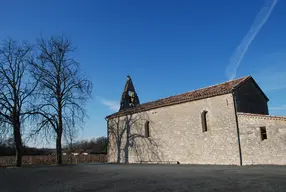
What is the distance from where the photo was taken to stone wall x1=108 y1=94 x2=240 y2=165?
19.2 m

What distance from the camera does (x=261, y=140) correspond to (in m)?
17.3

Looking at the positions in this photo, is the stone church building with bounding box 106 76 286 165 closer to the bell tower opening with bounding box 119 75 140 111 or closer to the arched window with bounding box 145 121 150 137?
the arched window with bounding box 145 121 150 137

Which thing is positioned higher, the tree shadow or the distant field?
the tree shadow

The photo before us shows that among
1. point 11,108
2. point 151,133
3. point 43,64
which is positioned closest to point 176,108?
point 151,133

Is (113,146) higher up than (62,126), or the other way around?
(62,126)

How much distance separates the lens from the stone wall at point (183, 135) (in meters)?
19.2

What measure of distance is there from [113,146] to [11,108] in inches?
499

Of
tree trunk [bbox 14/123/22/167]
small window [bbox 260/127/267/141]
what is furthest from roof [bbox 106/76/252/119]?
tree trunk [bbox 14/123/22/167]

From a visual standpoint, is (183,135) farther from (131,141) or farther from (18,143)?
(18,143)

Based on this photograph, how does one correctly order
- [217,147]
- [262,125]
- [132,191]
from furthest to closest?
[217,147]
[262,125]
[132,191]

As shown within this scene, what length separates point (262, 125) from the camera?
56.9 feet

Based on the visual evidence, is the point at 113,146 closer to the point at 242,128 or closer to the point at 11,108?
the point at 11,108

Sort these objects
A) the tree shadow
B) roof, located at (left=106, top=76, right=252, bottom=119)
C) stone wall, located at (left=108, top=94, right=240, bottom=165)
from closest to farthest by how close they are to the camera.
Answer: stone wall, located at (left=108, top=94, right=240, bottom=165) < roof, located at (left=106, top=76, right=252, bottom=119) < the tree shadow

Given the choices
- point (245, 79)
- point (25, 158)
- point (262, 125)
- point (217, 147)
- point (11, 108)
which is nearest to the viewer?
point (262, 125)
